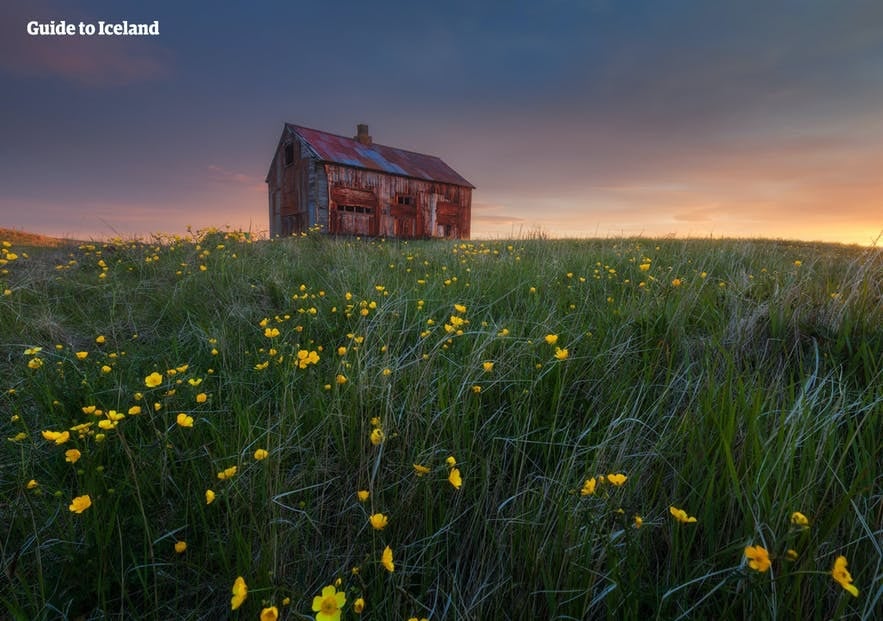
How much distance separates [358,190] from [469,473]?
19.0 metres

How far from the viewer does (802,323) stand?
271cm

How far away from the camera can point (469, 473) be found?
167cm

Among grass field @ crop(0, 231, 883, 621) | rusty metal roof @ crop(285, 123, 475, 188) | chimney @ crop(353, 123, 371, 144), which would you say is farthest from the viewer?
chimney @ crop(353, 123, 371, 144)

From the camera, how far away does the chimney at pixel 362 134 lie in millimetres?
22328

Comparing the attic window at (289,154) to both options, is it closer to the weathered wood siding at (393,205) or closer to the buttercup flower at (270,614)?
the weathered wood siding at (393,205)

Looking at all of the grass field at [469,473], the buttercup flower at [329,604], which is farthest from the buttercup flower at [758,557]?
the buttercup flower at [329,604]

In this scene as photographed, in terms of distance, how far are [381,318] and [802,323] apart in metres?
2.87

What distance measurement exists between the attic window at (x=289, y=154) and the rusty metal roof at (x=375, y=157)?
0.74 metres

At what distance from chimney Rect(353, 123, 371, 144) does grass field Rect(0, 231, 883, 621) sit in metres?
21.4

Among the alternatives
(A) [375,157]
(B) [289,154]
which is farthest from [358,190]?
(B) [289,154]

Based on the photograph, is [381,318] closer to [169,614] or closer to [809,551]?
[169,614]

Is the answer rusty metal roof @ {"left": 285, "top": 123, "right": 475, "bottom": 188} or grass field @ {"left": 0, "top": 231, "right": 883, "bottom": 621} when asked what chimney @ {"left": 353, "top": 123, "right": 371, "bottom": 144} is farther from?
grass field @ {"left": 0, "top": 231, "right": 883, "bottom": 621}

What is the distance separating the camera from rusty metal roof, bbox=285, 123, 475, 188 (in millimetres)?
18458

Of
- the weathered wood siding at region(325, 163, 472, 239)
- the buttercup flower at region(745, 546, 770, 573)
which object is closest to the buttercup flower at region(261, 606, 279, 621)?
the buttercup flower at region(745, 546, 770, 573)
